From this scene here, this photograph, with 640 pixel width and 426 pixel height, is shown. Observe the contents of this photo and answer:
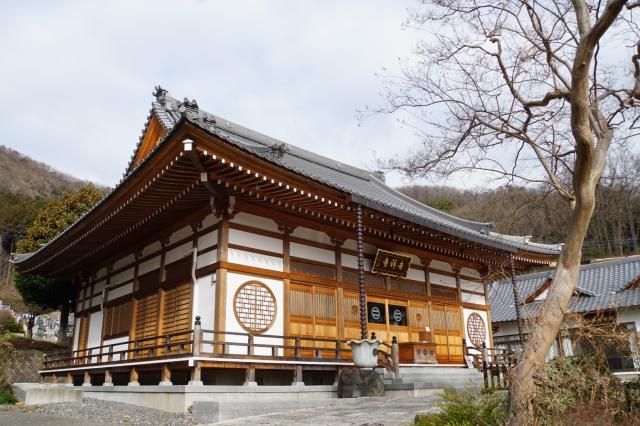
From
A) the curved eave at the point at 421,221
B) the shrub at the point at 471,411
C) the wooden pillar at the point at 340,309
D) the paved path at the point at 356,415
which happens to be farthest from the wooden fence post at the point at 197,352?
the shrub at the point at 471,411

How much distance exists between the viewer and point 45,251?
15617 millimetres

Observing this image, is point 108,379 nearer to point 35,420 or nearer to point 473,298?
point 35,420

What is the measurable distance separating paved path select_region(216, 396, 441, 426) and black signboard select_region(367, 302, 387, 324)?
444 cm

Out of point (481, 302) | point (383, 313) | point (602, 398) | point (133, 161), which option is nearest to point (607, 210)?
point (481, 302)

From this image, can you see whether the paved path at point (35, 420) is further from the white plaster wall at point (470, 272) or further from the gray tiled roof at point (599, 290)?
the gray tiled roof at point (599, 290)

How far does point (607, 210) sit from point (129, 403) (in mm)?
43613

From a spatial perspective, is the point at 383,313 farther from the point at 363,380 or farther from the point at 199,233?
the point at 199,233

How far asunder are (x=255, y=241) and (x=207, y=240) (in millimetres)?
1088

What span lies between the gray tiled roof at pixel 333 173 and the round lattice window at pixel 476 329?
277cm

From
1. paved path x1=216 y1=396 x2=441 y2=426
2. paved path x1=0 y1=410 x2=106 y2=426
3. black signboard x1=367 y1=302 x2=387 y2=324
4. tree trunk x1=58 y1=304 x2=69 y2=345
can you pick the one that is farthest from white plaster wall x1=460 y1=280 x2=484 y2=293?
tree trunk x1=58 y1=304 x2=69 y2=345

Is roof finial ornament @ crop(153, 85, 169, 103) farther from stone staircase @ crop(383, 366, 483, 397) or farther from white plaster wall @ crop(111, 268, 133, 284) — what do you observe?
stone staircase @ crop(383, 366, 483, 397)

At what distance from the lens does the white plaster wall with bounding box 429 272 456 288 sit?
16.1 metres

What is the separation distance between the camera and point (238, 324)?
10.9m

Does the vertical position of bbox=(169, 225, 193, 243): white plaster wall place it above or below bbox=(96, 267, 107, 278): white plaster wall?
above
